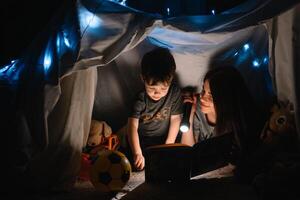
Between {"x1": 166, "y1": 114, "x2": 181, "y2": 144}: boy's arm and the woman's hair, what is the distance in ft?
1.19

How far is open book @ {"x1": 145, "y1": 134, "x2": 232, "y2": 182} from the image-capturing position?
90.8 inches

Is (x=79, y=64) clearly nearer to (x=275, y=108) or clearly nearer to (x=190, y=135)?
(x=190, y=135)

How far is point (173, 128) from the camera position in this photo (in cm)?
285

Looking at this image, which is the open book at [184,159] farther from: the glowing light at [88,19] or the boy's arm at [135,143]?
the glowing light at [88,19]

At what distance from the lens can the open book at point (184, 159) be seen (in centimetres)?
231

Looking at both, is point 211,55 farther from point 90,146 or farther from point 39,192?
point 39,192

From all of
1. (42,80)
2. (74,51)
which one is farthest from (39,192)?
(74,51)

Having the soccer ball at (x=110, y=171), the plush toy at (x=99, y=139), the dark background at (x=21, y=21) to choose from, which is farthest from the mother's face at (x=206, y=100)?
the dark background at (x=21, y=21)

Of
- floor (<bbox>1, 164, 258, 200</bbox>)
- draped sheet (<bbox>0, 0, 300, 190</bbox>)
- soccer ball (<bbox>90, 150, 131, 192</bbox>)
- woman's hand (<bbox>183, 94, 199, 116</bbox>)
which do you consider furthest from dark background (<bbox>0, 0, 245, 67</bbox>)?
soccer ball (<bbox>90, 150, 131, 192</bbox>)

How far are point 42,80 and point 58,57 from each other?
141 millimetres

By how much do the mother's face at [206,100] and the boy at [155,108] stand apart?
0.19m

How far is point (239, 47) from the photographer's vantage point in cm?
298

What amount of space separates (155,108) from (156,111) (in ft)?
0.07

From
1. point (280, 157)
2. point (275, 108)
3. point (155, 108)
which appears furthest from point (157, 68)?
point (280, 157)
